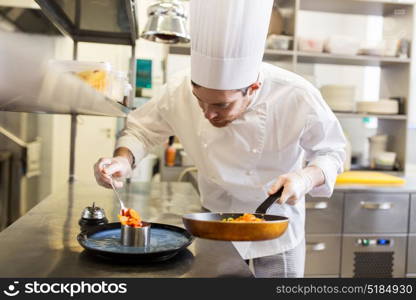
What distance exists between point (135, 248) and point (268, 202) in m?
0.44

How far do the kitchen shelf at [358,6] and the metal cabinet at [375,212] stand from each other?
1.56 meters

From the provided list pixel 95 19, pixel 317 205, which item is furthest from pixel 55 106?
pixel 317 205

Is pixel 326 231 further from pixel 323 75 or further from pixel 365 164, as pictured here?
pixel 323 75

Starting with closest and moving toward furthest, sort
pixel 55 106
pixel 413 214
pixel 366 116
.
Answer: pixel 55 106, pixel 413 214, pixel 366 116

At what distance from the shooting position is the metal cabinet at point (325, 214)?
3.25 m

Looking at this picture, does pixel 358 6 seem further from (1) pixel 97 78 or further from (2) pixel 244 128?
(1) pixel 97 78

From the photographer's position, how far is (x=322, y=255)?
3271 millimetres

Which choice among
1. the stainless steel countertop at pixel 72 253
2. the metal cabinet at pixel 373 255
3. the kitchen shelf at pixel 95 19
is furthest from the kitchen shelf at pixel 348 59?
the stainless steel countertop at pixel 72 253

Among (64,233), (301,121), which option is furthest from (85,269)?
(301,121)

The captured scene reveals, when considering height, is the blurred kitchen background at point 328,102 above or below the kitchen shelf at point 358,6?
below

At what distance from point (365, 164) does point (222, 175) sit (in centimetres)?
260

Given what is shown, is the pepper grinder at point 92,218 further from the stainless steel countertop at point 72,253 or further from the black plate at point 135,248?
the black plate at point 135,248

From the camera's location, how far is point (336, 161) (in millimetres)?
1776

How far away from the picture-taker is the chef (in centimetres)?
154
